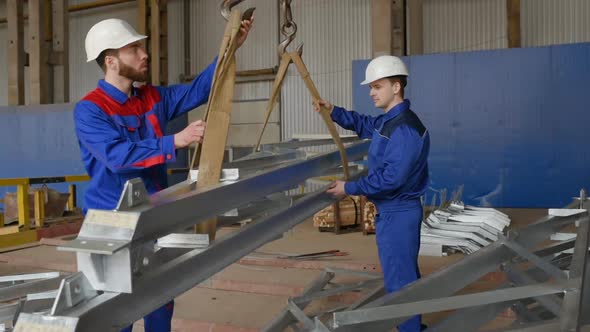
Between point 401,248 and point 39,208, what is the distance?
5.76 meters

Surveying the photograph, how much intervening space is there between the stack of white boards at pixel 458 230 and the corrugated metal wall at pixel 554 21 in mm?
6155

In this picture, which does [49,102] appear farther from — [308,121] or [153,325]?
[153,325]

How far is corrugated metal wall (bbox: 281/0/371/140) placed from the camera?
12.9 m

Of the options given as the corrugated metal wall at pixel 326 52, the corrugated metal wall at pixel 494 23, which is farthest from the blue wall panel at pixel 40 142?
the corrugated metal wall at pixel 494 23

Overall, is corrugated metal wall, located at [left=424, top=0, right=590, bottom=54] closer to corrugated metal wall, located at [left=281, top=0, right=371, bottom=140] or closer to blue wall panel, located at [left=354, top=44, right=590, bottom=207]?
corrugated metal wall, located at [left=281, top=0, right=371, bottom=140]

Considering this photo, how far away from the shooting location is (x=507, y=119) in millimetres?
8484

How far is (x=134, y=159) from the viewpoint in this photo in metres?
2.37

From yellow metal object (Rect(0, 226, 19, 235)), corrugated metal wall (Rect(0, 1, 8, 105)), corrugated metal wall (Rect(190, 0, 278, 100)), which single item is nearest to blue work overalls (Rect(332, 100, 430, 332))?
yellow metal object (Rect(0, 226, 19, 235))

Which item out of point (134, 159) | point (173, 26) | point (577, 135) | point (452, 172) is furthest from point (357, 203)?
point (173, 26)

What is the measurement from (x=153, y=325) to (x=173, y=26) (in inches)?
532

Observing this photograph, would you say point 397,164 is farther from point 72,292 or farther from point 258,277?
point 258,277

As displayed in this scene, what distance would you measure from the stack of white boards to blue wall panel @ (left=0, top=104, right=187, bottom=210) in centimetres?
535

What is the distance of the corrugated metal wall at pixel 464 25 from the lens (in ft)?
39.0

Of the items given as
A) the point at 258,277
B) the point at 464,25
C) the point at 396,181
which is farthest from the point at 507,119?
the point at 396,181
